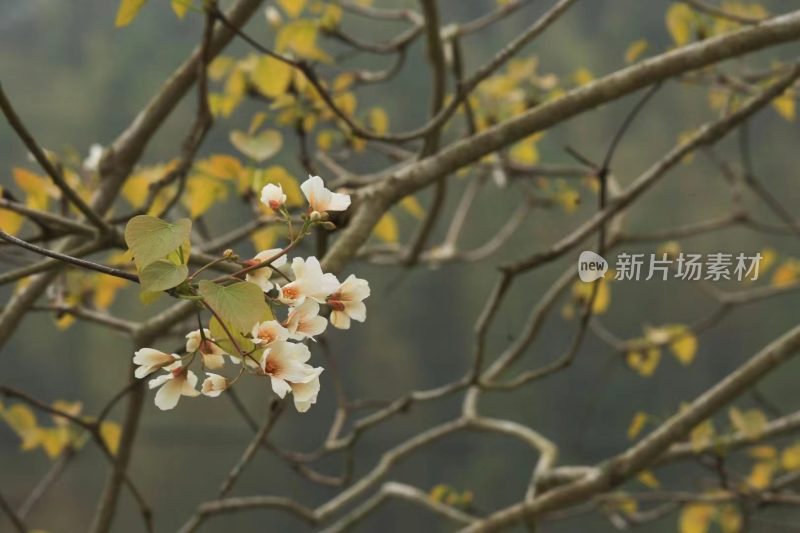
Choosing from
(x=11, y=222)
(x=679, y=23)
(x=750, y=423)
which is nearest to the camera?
(x=11, y=222)

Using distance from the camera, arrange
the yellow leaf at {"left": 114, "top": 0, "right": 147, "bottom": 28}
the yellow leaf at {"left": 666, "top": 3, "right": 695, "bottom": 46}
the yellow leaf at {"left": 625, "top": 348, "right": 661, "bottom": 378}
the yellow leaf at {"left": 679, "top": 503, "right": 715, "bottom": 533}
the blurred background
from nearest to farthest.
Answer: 1. the yellow leaf at {"left": 114, "top": 0, "right": 147, "bottom": 28}
2. the yellow leaf at {"left": 666, "top": 3, "right": 695, "bottom": 46}
3. the yellow leaf at {"left": 625, "top": 348, "right": 661, "bottom": 378}
4. the yellow leaf at {"left": 679, "top": 503, "right": 715, "bottom": 533}
5. the blurred background

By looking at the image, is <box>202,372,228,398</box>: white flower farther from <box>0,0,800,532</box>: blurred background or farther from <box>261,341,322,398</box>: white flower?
<box>0,0,800,532</box>: blurred background

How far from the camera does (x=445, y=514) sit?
3.27 ft

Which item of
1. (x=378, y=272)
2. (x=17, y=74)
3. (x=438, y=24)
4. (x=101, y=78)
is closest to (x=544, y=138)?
(x=378, y=272)

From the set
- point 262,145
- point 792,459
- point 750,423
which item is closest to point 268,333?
point 262,145

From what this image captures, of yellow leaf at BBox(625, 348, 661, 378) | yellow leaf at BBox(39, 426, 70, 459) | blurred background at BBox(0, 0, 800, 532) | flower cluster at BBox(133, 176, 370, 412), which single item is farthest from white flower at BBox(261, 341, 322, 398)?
blurred background at BBox(0, 0, 800, 532)

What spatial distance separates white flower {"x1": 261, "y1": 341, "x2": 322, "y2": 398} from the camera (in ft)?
1.03

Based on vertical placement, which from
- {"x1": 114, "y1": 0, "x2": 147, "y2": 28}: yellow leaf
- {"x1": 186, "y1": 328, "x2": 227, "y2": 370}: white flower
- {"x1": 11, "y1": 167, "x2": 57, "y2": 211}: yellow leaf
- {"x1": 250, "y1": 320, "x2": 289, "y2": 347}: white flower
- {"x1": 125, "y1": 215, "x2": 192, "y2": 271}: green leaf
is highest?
{"x1": 11, "y1": 167, "x2": 57, "y2": 211}: yellow leaf

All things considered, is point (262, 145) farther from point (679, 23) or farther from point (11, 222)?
point (679, 23)

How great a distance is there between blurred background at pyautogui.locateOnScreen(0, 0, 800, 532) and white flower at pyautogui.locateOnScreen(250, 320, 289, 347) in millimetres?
1511

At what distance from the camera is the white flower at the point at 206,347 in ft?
1.10

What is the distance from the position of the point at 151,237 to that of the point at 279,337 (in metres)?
0.05

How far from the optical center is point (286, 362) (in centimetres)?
32

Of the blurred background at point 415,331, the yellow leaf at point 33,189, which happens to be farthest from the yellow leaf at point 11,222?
the blurred background at point 415,331
